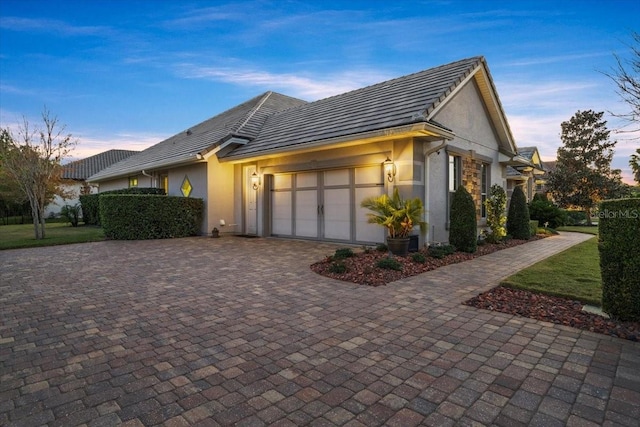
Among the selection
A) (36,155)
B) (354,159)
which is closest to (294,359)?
(354,159)

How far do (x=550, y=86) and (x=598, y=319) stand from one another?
11542 millimetres

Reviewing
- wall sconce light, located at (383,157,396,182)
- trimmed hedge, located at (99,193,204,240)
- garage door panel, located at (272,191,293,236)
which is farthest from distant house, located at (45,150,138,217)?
wall sconce light, located at (383,157,396,182)

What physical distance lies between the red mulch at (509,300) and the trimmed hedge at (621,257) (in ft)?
0.63

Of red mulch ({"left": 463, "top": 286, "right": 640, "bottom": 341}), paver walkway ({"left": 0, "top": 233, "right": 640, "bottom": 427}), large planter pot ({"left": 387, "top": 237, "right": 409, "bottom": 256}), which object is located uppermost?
large planter pot ({"left": 387, "top": 237, "right": 409, "bottom": 256})

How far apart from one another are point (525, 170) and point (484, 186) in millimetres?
8235

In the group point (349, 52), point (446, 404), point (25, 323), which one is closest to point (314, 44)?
point (349, 52)

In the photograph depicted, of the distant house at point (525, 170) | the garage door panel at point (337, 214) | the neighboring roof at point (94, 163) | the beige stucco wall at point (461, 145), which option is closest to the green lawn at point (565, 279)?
the beige stucco wall at point (461, 145)

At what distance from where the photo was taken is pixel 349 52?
13875 millimetres

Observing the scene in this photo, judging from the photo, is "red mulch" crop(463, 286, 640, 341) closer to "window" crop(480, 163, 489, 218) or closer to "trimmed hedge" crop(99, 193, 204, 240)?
"window" crop(480, 163, 489, 218)

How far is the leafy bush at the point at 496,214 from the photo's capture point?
1107 cm

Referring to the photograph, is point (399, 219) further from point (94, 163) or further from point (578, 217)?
point (94, 163)

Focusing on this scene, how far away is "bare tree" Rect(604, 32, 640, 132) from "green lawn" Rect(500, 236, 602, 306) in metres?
2.52

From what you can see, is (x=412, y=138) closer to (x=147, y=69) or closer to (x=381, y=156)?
(x=381, y=156)

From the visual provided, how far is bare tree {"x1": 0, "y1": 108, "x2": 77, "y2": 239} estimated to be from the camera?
1212 cm
